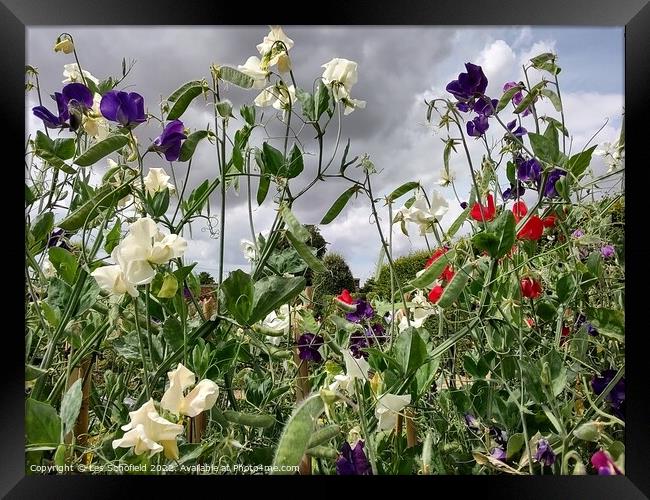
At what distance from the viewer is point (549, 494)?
1.01 metres

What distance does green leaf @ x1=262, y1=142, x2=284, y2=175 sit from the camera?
39.0 inches

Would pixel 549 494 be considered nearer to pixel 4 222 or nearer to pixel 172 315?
pixel 172 315

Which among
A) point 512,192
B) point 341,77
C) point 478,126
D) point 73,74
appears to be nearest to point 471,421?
point 512,192

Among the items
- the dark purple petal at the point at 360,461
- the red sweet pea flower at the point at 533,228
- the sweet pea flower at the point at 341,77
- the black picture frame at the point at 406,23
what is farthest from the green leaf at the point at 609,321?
the sweet pea flower at the point at 341,77

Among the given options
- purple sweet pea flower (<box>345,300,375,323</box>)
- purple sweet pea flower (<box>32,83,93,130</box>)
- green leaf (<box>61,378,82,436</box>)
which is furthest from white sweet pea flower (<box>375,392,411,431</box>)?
purple sweet pea flower (<box>32,83,93,130</box>)

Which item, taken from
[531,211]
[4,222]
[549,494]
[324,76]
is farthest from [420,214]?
[4,222]

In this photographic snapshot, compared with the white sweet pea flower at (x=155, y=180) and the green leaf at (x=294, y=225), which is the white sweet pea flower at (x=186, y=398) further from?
the white sweet pea flower at (x=155, y=180)

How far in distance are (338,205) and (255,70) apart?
11.3 inches

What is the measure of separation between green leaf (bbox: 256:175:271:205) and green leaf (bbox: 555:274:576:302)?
606 mm

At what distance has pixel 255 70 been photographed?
1.01 meters

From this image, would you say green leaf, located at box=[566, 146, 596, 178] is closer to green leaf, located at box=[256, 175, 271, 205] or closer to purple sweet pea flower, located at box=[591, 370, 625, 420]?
purple sweet pea flower, located at box=[591, 370, 625, 420]

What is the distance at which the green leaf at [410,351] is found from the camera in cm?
85

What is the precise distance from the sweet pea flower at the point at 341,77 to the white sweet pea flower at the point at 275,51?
0.08 m

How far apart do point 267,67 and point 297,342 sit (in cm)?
56
